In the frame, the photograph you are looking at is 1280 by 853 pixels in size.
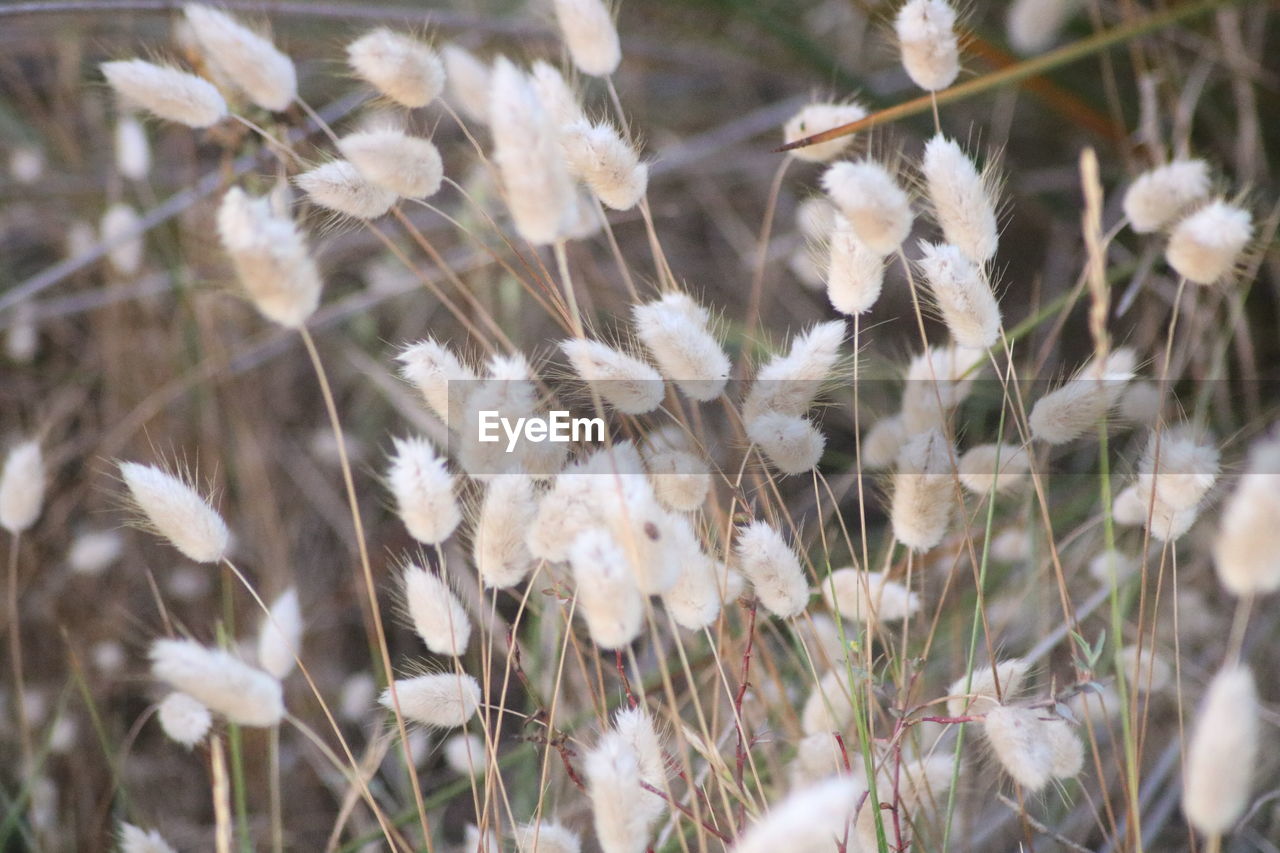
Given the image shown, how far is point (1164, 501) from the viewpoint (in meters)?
0.67

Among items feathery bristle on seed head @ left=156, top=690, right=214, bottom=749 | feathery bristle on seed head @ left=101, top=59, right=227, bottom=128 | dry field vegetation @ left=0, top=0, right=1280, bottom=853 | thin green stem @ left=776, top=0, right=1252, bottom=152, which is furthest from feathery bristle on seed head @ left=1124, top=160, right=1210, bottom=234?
feathery bristle on seed head @ left=156, top=690, right=214, bottom=749

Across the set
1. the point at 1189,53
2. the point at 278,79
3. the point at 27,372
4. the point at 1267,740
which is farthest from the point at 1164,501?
the point at 27,372

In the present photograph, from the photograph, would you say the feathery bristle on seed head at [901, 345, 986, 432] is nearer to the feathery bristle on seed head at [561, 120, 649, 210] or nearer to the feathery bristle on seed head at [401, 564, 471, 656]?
the feathery bristle on seed head at [561, 120, 649, 210]

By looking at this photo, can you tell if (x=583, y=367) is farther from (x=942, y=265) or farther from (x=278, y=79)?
(x=278, y=79)

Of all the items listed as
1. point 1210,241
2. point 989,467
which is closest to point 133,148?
point 989,467

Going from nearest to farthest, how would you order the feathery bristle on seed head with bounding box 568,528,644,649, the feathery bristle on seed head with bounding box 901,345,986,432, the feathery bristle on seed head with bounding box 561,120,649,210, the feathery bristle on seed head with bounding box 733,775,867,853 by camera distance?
the feathery bristle on seed head with bounding box 733,775,867,853 → the feathery bristle on seed head with bounding box 568,528,644,649 → the feathery bristle on seed head with bounding box 561,120,649,210 → the feathery bristle on seed head with bounding box 901,345,986,432

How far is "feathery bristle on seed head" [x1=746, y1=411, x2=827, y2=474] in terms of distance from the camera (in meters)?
0.67

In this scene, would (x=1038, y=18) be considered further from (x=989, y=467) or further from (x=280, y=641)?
(x=280, y=641)

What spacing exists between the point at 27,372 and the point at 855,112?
56.3 inches

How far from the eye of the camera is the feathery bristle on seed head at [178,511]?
0.66m

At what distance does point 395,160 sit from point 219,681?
0.37 meters

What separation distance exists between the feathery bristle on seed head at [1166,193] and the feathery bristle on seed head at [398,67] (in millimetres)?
593

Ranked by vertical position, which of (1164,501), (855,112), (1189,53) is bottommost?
(1164,501)

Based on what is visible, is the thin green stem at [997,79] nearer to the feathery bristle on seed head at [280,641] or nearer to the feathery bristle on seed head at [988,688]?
the feathery bristle on seed head at [988,688]
